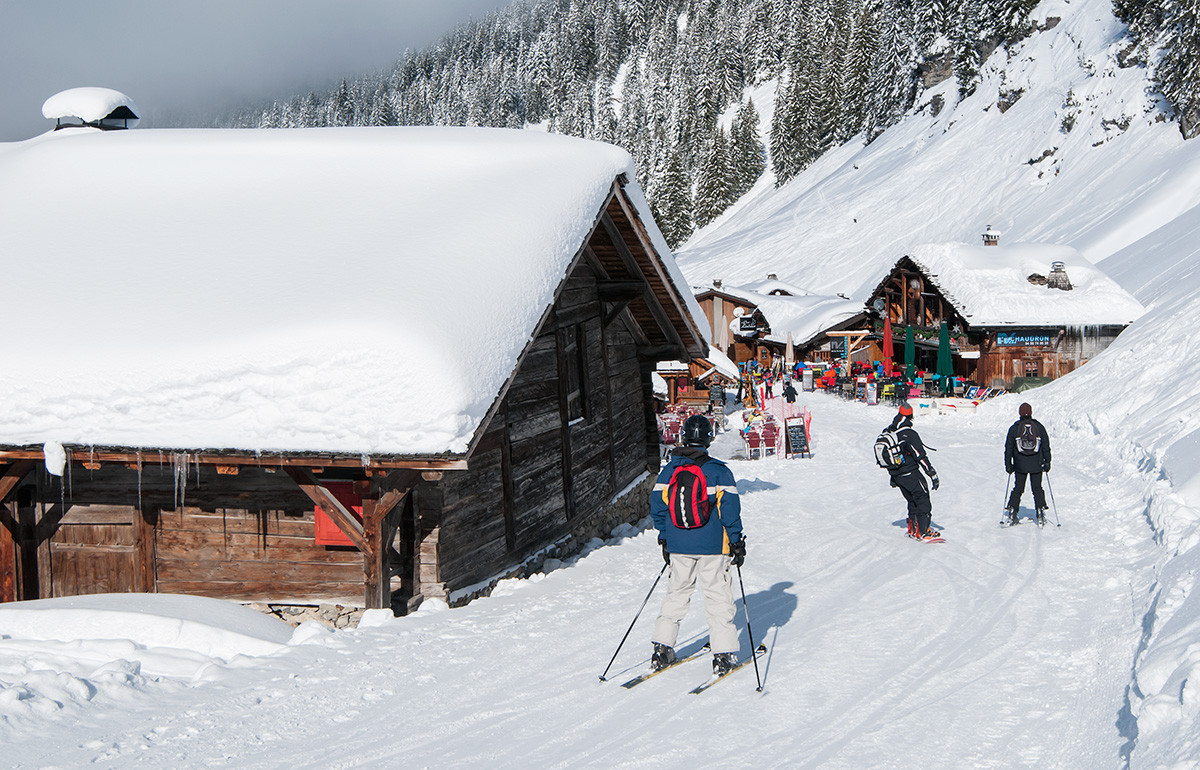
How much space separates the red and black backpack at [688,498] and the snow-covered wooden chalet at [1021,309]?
3197 cm

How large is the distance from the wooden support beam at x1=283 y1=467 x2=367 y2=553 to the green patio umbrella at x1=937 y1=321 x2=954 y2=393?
103 ft

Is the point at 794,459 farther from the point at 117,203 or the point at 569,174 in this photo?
the point at 117,203

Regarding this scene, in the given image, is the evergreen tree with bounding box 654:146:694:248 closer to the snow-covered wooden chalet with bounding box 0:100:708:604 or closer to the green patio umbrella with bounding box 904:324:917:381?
the green patio umbrella with bounding box 904:324:917:381

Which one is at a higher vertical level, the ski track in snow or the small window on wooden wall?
the small window on wooden wall

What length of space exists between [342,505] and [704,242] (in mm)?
77304

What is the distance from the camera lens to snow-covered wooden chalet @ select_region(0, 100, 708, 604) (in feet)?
25.6

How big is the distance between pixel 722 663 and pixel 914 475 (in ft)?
19.5

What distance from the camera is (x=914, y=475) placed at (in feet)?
38.4

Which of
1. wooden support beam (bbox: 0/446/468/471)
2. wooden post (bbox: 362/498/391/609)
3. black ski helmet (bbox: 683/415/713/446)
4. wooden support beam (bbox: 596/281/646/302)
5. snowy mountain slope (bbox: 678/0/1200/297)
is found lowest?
wooden post (bbox: 362/498/391/609)


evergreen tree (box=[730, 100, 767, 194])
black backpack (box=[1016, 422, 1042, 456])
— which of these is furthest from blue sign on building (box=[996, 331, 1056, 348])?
evergreen tree (box=[730, 100, 767, 194])

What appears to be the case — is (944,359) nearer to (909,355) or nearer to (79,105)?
(909,355)

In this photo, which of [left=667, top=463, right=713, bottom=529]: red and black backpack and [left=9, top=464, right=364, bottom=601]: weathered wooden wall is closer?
[left=667, top=463, right=713, bottom=529]: red and black backpack

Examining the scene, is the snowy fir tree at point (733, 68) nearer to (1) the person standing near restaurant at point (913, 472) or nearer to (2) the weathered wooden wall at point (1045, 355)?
(2) the weathered wooden wall at point (1045, 355)

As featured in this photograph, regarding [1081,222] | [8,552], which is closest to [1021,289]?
[1081,222]
